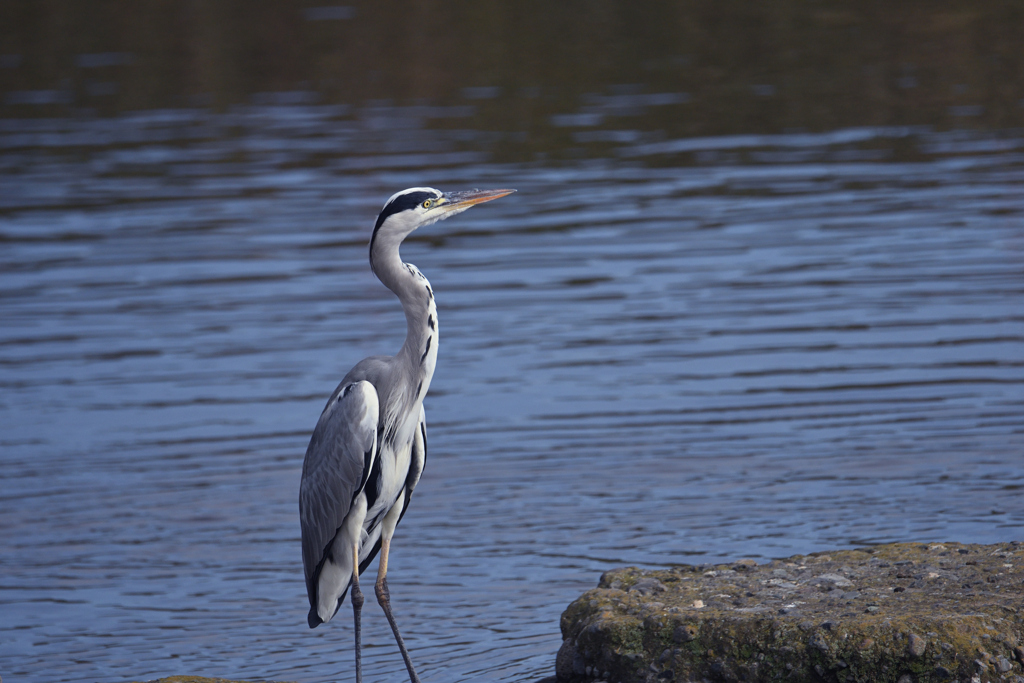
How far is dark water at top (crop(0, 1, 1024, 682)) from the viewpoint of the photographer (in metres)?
7.14

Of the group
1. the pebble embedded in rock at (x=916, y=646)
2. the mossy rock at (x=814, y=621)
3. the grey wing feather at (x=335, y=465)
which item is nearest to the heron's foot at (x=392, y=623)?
the grey wing feather at (x=335, y=465)

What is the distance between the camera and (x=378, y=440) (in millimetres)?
5812

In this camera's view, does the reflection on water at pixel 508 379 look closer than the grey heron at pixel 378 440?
No

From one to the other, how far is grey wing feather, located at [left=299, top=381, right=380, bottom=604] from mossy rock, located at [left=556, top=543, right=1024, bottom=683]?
108cm

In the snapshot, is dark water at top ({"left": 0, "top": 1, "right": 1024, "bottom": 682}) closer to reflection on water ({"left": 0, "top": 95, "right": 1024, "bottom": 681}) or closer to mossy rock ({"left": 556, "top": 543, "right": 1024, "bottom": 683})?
reflection on water ({"left": 0, "top": 95, "right": 1024, "bottom": 681})

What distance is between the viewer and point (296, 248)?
581 inches

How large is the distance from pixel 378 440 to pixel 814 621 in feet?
6.55

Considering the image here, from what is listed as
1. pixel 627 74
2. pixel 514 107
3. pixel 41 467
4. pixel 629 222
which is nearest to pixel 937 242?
pixel 629 222

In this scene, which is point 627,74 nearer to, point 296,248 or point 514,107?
point 514,107

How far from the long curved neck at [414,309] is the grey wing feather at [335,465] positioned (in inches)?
8.9

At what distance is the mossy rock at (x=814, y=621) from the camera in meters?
4.67

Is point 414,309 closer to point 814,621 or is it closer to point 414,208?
point 414,208

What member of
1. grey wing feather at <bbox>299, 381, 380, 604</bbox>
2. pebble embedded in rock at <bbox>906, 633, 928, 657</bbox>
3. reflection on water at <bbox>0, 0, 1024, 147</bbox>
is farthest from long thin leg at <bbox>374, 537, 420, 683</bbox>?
reflection on water at <bbox>0, 0, 1024, 147</bbox>

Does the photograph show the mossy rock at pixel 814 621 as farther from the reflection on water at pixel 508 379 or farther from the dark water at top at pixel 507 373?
the reflection on water at pixel 508 379
